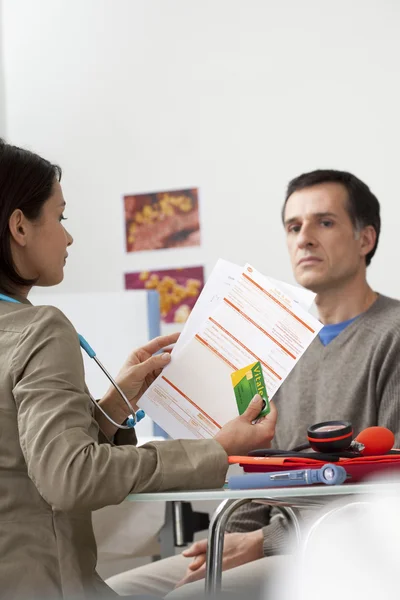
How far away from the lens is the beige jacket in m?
0.90

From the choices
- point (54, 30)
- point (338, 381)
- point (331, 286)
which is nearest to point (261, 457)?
point (338, 381)

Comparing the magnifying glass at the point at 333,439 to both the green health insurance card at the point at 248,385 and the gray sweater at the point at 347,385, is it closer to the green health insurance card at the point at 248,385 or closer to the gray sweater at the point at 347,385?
the green health insurance card at the point at 248,385

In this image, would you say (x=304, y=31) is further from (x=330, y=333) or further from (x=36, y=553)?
(x=36, y=553)

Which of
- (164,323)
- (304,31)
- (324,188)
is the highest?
(304,31)

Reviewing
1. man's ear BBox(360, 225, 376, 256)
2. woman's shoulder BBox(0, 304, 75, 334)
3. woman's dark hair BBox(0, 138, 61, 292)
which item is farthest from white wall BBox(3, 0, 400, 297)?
woman's shoulder BBox(0, 304, 75, 334)

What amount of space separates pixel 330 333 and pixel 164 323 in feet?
6.11

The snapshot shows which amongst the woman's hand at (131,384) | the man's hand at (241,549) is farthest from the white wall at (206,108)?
the woman's hand at (131,384)

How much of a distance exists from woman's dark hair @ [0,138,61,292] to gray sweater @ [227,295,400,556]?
82 cm

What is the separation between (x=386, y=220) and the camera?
3363 mm

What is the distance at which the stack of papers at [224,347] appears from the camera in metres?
1.15

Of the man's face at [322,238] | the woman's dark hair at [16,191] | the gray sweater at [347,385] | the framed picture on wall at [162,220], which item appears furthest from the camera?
the framed picture on wall at [162,220]

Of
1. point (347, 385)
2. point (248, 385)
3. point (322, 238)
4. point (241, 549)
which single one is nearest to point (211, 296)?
point (248, 385)

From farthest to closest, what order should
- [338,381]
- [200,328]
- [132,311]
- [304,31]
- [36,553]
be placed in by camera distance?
[304,31]
[132,311]
[338,381]
[200,328]
[36,553]

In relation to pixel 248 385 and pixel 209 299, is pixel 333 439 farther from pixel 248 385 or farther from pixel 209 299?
pixel 209 299
